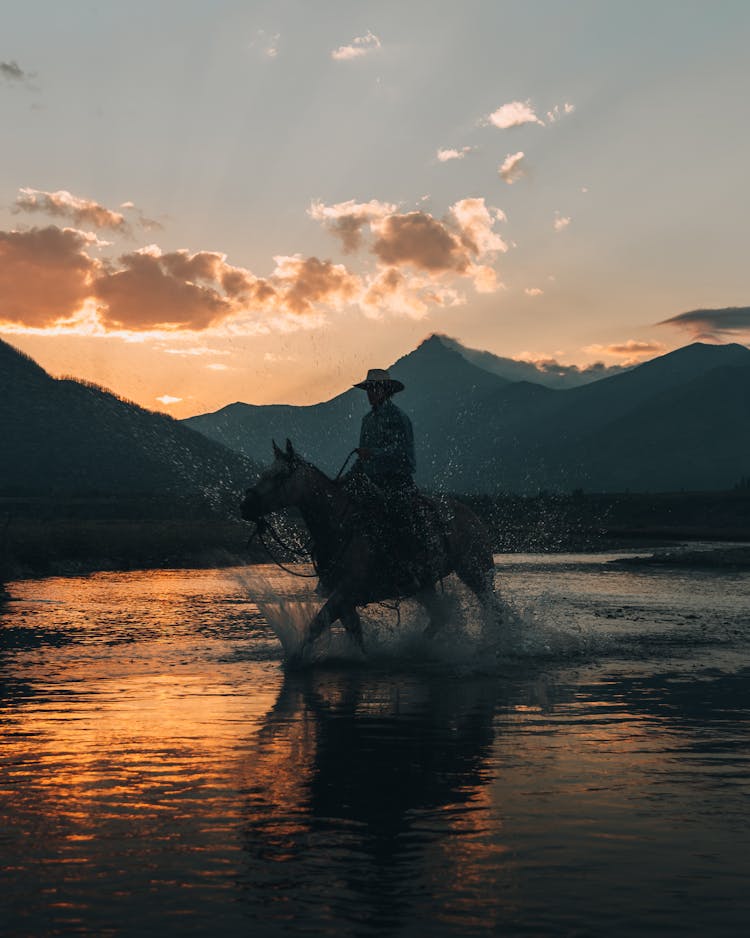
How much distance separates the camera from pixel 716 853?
621 cm

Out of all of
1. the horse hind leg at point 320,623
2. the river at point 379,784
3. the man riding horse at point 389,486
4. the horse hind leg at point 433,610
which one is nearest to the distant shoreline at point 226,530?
the horse hind leg at point 433,610

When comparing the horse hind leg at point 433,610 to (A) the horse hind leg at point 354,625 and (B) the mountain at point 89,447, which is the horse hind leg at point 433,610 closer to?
(A) the horse hind leg at point 354,625

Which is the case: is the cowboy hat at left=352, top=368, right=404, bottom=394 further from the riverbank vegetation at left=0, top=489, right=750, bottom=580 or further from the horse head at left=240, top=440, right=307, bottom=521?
the riverbank vegetation at left=0, top=489, right=750, bottom=580

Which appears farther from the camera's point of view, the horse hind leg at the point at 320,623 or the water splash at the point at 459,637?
the water splash at the point at 459,637

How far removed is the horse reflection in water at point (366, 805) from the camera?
5.50 metres

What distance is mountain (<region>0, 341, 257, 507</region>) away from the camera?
122 meters

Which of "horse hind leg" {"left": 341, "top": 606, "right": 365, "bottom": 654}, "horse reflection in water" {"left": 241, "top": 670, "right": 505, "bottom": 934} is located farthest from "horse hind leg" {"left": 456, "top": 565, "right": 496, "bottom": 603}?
"horse reflection in water" {"left": 241, "top": 670, "right": 505, "bottom": 934}

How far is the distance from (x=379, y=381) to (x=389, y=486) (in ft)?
4.68

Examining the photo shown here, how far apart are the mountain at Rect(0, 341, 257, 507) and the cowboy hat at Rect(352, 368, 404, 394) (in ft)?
321

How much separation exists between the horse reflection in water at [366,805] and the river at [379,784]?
24 millimetres

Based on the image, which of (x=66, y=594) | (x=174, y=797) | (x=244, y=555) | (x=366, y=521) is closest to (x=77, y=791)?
(x=174, y=797)

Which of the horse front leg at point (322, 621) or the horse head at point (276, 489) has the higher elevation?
the horse head at point (276, 489)

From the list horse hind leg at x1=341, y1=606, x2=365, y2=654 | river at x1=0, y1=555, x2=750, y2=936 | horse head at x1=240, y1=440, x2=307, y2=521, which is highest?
horse head at x1=240, y1=440, x2=307, y2=521

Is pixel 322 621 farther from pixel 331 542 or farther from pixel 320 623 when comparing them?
pixel 331 542
